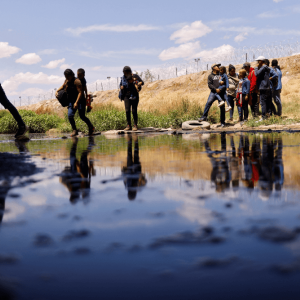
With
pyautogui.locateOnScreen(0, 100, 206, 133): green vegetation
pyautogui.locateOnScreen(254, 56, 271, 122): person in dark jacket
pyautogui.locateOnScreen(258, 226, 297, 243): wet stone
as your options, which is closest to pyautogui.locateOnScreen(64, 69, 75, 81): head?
pyautogui.locateOnScreen(0, 100, 206, 133): green vegetation

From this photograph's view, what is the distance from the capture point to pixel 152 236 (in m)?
2.00

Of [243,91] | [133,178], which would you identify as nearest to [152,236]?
[133,178]

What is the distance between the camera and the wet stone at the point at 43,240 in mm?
1917

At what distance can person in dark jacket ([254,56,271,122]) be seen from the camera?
14164 millimetres

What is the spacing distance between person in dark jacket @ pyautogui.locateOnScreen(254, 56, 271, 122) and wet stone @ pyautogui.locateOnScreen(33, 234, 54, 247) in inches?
516

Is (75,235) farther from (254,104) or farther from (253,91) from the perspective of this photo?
(254,104)

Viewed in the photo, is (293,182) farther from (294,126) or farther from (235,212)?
(294,126)

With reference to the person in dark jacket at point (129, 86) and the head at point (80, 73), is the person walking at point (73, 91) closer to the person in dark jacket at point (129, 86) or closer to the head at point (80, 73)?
the head at point (80, 73)

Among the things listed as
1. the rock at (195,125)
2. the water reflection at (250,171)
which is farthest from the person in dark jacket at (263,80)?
the water reflection at (250,171)

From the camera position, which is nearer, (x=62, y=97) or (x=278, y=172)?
(x=278, y=172)

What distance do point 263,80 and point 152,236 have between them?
43.3 ft

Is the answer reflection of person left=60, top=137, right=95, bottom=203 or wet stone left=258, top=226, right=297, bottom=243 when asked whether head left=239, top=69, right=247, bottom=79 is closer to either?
reflection of person left=60, top=137, right=95, bottom=203

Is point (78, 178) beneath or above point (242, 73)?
beneath

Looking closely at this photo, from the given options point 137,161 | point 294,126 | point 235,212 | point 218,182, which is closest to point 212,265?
point 235,212
